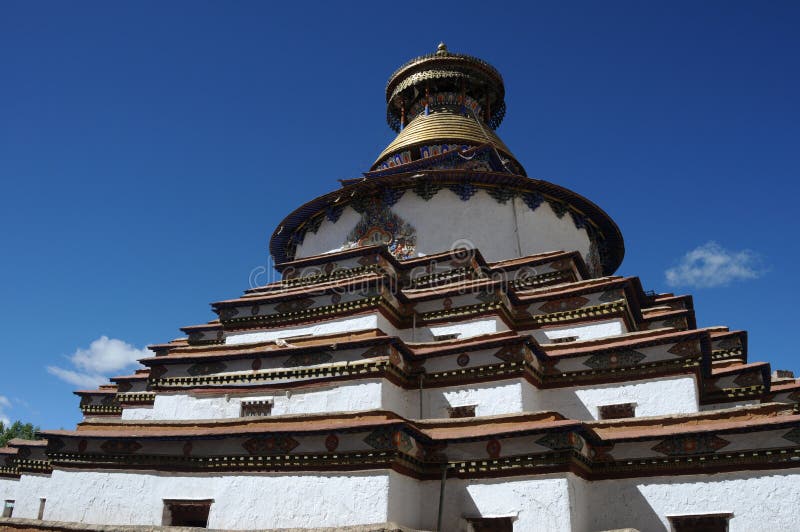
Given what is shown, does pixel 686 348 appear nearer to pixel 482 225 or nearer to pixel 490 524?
pixel 490 524

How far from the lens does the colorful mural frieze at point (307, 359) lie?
1191cm

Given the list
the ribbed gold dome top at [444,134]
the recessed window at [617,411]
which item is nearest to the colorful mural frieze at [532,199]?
the ribbed gold dome top at [444,134]

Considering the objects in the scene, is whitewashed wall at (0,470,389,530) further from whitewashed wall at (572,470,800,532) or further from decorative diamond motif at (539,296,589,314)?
decorative diamond motif at (539,296,589,314)

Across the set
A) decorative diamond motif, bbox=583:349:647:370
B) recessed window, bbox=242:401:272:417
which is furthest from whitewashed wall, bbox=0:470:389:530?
decorative diamond motif, bbox=583:349:647:370

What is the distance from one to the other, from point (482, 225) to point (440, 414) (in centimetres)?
689

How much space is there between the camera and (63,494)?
11.2 m

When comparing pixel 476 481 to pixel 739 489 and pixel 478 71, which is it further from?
pixel 478 71

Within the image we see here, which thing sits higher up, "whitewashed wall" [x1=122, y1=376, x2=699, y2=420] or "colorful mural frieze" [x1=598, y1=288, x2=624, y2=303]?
"colorful mural frieze" [x1=598, y1=288, x2=624, y2=303]

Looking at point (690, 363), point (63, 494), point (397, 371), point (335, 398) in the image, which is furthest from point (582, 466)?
point (63, 494)

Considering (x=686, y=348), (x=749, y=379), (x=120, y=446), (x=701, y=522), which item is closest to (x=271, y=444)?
(x=120, y=446)

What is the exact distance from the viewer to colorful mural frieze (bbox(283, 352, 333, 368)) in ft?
39.1

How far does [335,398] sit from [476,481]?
2.99m

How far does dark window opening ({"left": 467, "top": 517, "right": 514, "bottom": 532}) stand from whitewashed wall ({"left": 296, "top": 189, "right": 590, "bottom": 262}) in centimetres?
834

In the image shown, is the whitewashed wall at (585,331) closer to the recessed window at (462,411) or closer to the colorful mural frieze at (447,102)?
the recessed window at (462,411)
